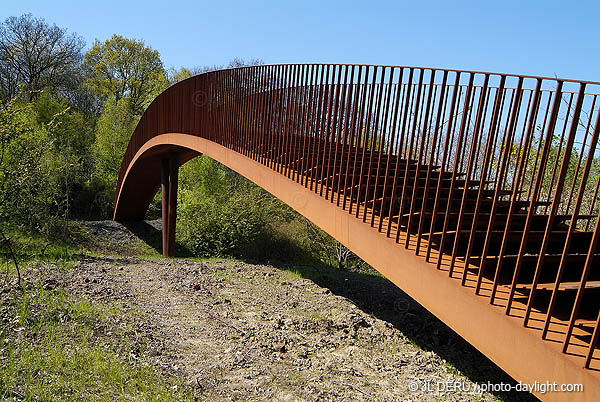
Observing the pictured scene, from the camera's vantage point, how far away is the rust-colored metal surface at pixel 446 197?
2961 mm

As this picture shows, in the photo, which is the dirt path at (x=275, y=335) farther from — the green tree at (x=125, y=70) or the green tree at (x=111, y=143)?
the green tree at (x=125, y=70)

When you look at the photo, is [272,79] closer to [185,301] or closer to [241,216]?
[185,301]

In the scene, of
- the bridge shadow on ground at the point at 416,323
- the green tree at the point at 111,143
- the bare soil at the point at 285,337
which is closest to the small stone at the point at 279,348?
the bare soil at the point at 285,337

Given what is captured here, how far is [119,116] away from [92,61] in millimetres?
8199

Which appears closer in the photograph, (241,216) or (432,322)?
(432,322)

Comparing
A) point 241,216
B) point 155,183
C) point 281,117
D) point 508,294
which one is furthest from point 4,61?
point 508,294

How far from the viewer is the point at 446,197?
18.5 ft

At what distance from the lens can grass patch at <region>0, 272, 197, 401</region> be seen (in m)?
3.87

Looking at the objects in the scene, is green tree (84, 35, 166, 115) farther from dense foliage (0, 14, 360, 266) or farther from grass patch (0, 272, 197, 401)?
grass patch (0, 272, 197, 401)

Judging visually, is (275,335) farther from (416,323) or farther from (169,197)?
(169,197)

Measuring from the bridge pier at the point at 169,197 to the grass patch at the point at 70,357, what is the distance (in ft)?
29.3

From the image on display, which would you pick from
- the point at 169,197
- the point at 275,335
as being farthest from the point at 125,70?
the point at 275,335

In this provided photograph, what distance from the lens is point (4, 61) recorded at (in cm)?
2747

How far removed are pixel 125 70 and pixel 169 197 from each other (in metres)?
21.9
